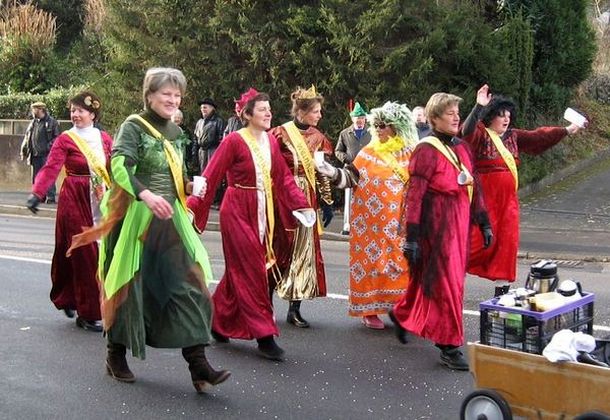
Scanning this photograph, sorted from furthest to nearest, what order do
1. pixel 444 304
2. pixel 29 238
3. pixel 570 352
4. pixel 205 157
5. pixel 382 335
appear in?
pixel 205 157
pixel 29 238
pixel 382 335
pixel 444 304
pixel 570 352

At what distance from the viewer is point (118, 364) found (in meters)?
5.91

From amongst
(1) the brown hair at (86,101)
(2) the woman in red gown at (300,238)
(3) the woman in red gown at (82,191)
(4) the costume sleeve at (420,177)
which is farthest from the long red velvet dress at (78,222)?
(4) the costume sleeve at (420,177)

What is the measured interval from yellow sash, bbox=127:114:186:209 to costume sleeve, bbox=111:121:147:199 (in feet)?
0.23

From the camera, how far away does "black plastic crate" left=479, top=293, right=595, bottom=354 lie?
471 centimetres

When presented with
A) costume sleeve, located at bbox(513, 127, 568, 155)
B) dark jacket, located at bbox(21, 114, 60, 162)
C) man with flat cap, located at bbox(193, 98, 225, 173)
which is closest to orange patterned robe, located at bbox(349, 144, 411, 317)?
costume sleeve, located at bbox(513, 127, 568, 155)

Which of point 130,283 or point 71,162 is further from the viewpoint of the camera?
point 71,162

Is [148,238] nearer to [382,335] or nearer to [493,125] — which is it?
[382,335]

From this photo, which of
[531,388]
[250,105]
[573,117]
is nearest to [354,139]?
[573,117]

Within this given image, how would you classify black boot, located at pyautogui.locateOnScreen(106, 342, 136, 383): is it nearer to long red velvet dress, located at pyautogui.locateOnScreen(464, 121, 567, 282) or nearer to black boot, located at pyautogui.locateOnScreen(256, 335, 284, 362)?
black boot, located at pyautogui.locateOnScreen(256, 335, 284, 362)

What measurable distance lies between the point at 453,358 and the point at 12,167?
1546cm

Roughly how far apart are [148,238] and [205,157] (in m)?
9.67

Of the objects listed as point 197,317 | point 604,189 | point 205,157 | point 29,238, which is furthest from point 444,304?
point 604,189

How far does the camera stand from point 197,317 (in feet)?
18.3

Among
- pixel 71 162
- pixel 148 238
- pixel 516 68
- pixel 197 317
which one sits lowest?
pixel 197 317
